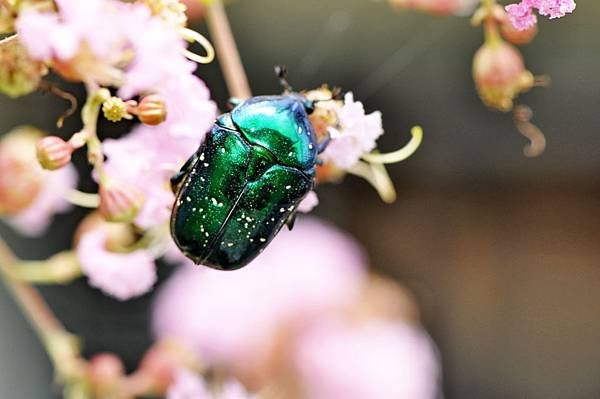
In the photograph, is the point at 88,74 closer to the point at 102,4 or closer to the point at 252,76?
the point at 102,4

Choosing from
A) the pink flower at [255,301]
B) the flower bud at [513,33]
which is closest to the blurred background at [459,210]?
the pink flower at [255,301]

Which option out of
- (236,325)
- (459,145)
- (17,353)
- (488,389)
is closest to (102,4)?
(236,325)

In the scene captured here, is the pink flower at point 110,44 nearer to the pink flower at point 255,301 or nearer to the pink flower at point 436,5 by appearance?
the pink flower at point 436,5

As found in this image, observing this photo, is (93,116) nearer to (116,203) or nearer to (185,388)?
(116,203)

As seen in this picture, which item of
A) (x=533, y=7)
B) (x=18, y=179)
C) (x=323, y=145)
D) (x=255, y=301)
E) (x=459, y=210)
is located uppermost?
(x=533, y=7)

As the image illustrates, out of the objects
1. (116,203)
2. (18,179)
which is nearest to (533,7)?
(116,203)

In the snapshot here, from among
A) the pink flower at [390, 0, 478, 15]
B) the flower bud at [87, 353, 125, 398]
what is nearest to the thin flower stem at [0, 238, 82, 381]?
the flower bud at [87, 353, 125, 398]
